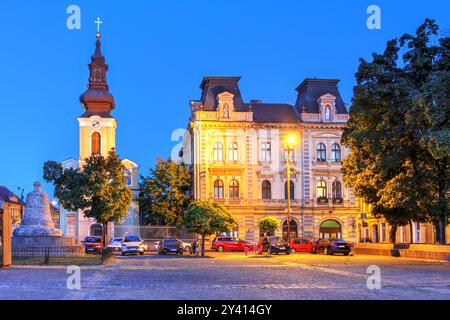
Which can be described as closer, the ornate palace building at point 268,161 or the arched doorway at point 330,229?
the ornate palace building at point 268,161

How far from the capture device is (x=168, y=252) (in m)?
52.0

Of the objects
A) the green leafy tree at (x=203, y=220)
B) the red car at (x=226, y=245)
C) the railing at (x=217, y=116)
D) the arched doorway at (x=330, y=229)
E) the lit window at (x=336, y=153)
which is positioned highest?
the railing at (x=217, y=116)

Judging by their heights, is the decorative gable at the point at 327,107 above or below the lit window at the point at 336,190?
above

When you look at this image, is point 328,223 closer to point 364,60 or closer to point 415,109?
point 364,60

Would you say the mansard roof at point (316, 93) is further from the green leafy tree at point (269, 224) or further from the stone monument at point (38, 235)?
the stone monument at point (38, 235)

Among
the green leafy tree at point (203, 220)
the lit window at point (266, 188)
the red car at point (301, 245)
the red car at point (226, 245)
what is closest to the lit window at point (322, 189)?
the lit window at point (266, 188)

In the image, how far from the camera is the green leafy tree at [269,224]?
65.4 metres

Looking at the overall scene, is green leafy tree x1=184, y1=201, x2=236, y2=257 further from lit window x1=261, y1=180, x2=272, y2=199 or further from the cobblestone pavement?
lit window x1=261, y1=180, x2=272, y2=199

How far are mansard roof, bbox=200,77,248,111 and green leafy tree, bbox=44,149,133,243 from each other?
92.5 ft

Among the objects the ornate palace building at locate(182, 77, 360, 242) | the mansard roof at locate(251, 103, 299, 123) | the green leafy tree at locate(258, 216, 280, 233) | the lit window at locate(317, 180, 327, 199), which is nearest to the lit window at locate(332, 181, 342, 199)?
the ornate palace building at locate(182, 77, 360, 242)

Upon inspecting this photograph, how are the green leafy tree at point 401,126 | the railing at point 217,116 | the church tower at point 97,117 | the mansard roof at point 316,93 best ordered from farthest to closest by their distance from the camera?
the church tower at point 97,117 → the mansard roof at point 316,93 → the railing at point 217,116 → the green leafy tree at point 401,126

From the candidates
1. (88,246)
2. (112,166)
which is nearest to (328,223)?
(88,246)

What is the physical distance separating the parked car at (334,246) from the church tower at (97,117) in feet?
109

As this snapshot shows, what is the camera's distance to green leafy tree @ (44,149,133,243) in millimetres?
42500
